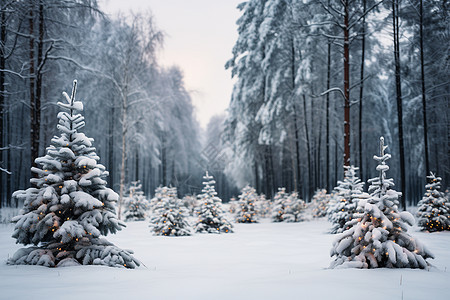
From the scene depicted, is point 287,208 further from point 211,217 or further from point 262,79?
point 262,79

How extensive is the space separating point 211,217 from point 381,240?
8352mm

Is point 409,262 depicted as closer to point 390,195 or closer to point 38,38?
point 390,195

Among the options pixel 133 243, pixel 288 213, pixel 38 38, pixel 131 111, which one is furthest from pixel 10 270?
pixel 131 111

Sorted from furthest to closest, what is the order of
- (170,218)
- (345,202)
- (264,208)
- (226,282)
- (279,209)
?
(264,208), (279,209), (170,218), (345,202), (226,282)

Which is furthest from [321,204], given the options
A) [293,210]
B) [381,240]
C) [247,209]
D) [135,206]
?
[381,240]

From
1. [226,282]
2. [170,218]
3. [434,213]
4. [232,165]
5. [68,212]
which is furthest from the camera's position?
[232,165]

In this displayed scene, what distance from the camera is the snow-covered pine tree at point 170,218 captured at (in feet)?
38.0

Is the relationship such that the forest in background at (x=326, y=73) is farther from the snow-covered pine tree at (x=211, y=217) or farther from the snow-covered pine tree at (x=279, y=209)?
the snow-covered pine tree at (x=211, y=217)

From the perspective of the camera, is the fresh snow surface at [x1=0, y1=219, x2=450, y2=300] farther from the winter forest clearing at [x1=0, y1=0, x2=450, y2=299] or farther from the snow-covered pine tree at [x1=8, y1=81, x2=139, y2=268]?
the snow-covered pine tree at [x1=8, y1=81, x2=139, y2=268]

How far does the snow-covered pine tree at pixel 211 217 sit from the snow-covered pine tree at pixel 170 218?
95 centimetres

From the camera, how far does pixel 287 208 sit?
54.6 feet

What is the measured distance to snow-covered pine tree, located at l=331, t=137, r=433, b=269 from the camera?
481cm

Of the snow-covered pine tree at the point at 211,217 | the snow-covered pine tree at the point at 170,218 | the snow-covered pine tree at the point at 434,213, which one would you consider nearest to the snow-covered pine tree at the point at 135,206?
the snow-covered pine tree at the point at 211,217

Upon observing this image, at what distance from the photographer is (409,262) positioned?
15.9ft
